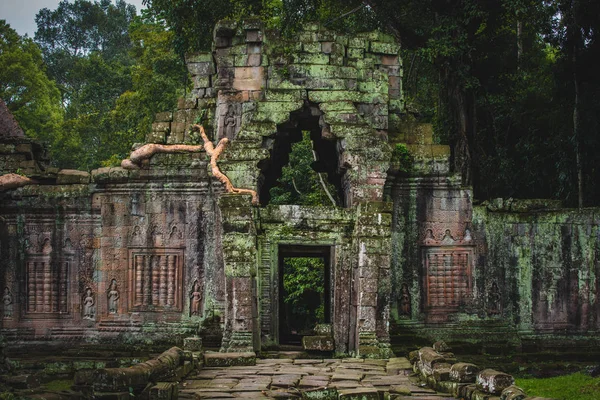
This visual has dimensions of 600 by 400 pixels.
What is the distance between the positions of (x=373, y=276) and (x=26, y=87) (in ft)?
91.9

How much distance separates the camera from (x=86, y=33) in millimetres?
63438

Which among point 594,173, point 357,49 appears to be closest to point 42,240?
point 357,49

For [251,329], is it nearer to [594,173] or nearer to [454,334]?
[454,334]

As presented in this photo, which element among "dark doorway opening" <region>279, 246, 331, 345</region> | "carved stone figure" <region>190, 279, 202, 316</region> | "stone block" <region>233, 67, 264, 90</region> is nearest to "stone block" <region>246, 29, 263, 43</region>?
"stone block" <region>233, 67, 264, 90</region>

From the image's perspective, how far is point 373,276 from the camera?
1410cm

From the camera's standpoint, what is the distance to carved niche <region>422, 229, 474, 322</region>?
16156 millimetres

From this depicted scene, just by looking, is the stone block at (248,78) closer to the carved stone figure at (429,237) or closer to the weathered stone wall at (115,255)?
the weathered stone wall at (115,255)

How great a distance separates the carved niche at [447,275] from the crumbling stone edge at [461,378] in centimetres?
332

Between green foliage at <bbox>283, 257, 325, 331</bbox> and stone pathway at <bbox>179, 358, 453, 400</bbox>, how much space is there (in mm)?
A: 10680

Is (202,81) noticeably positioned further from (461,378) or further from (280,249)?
(461,378)

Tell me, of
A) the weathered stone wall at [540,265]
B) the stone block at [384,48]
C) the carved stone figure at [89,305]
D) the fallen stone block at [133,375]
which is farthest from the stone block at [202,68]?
the fallen stone block at [133,375]

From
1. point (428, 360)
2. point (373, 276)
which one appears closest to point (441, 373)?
point (428, 360)

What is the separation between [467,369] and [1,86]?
102ft

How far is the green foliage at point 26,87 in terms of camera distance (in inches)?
1425
